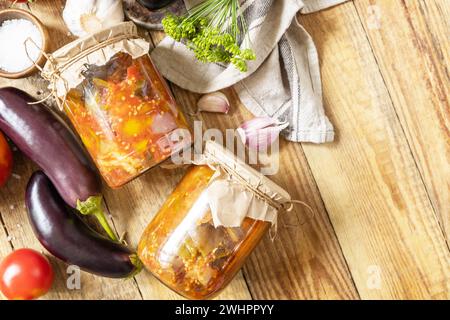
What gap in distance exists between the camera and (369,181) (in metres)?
1.23

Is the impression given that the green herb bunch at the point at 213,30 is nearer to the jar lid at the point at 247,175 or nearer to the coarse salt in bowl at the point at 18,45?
the jar lid at the point at 247,175

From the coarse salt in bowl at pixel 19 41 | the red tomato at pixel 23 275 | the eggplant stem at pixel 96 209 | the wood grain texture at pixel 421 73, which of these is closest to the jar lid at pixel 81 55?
the coarse salt in bowl at pixel 19 41

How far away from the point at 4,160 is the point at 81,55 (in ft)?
0.93

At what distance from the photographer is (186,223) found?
1.06 m

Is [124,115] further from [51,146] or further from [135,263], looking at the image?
[135,263]

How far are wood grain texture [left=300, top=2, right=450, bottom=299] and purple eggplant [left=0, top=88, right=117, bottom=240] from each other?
46 cm

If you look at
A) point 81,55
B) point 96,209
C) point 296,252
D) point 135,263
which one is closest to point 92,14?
point 81,55

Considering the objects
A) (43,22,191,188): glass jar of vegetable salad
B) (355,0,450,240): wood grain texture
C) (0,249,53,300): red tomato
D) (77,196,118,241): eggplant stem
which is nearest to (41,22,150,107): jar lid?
(43,22,191,188): glass jar of vegetable salad

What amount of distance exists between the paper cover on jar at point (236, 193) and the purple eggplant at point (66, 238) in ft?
0.78

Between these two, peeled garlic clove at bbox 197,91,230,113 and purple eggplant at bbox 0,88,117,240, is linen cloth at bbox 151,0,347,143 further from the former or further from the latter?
purple eggplant at bbox 0,88,117,240
